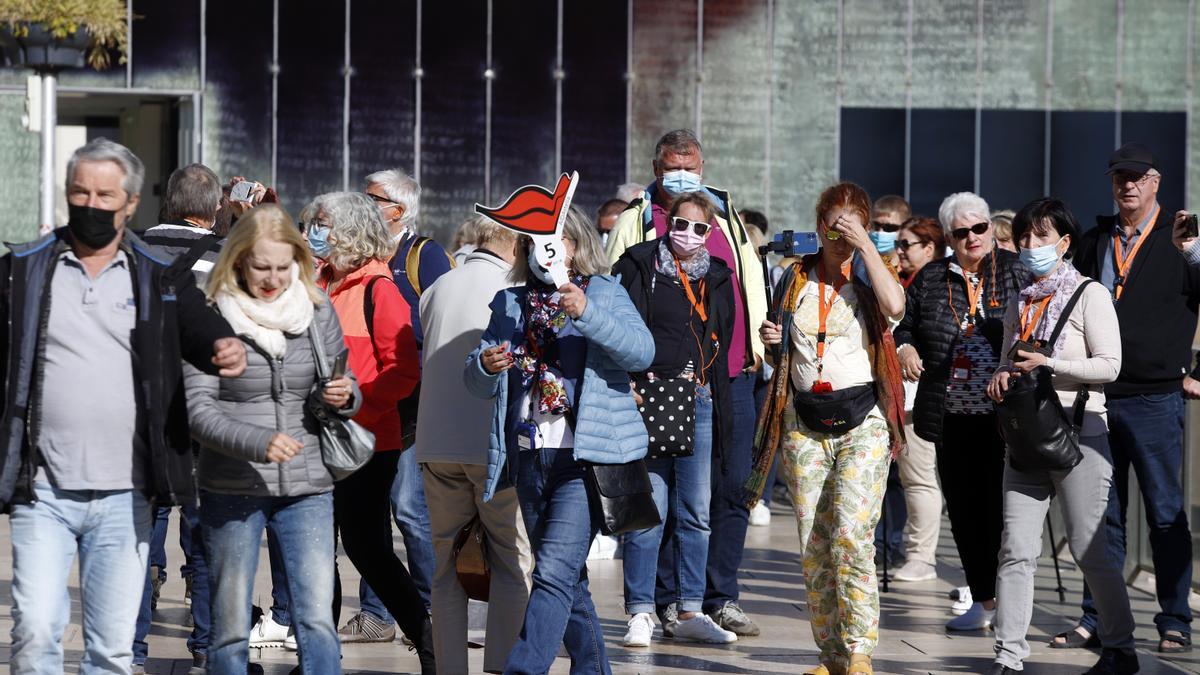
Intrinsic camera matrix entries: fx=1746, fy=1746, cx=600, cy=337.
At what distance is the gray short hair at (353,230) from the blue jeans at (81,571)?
1885mm

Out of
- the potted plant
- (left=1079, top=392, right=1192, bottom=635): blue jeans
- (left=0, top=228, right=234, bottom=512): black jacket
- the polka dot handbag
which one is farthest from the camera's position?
the potted plant

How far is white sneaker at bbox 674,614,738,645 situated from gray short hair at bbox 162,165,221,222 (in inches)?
113

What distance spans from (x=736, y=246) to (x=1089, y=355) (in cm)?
200

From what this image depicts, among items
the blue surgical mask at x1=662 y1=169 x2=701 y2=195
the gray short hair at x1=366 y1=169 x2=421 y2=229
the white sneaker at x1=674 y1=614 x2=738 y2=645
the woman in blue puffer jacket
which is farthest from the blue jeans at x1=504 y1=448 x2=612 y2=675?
the blue surgical mask at x1=662 y1=169 x2=701 y2=195

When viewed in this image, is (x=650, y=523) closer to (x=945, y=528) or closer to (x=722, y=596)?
(x=722, y=596)

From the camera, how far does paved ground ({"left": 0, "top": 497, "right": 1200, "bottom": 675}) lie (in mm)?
7613

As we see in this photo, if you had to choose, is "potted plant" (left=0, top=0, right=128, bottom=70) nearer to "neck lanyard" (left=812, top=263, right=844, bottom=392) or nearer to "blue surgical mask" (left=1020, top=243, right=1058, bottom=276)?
"neck lanyard" (left=812, top=263, right=844, bottom=392)

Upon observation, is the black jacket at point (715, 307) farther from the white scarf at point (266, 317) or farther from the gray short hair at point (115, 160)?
the gray short hair at point (115, 160)

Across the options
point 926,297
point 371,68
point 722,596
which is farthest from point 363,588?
point 371,68

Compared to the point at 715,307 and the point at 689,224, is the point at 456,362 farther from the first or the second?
the point at 715,307

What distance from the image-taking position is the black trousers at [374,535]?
6730mm

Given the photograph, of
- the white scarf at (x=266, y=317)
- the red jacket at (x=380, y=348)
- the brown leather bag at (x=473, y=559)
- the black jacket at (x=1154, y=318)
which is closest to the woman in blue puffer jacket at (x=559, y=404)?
the brown leather bag at (x=473, y=559)

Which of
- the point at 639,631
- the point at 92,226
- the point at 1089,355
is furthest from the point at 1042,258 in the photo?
the point at 92,226

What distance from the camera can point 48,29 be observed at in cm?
1641
